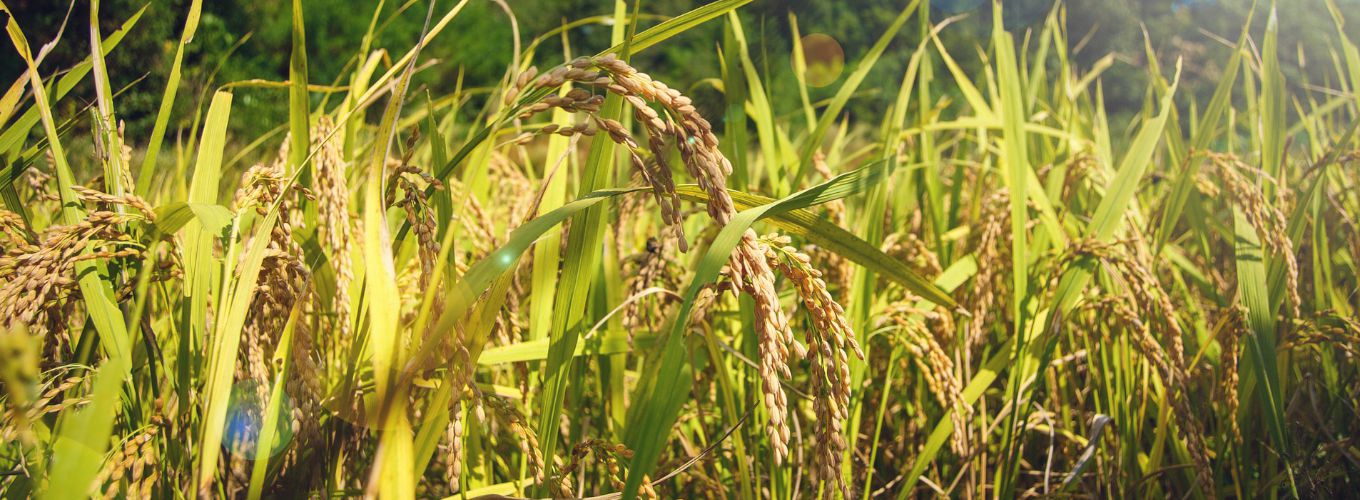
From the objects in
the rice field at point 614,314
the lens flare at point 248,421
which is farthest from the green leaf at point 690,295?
the lens flare at point 248,421

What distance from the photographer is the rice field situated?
65 centimetres

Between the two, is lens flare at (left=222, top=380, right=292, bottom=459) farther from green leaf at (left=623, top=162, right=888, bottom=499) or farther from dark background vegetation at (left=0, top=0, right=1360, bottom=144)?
dark background vegetation at (left=0, top=0, right=1360, bottom=144)

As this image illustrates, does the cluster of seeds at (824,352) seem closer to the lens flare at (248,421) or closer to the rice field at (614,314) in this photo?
the rice field at (614,314)

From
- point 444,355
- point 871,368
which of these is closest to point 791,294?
point 871,368

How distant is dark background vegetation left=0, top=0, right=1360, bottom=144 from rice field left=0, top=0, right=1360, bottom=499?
274 mm

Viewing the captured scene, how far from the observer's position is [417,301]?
116 centimetres

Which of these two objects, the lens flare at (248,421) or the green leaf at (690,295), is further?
the lens flare at (248,421)

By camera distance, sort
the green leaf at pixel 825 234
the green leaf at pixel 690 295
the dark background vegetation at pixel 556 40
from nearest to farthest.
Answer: the green leaf at pixel 690 295 → the green leaf at pixel 825 234 → the dark background vegetation at pixel 556 40

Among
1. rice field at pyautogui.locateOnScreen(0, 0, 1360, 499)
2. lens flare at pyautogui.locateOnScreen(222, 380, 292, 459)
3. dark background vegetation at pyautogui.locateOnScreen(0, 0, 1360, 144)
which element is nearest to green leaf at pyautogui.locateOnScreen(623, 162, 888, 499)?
rice field at pyautogui.locateOnScreen(0, 0, 1360, 499)

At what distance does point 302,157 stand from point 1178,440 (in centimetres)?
152

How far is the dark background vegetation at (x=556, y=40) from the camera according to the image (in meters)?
6.57

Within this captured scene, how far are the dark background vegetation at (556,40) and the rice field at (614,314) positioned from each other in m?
0.27

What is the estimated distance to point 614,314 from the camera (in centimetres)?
117

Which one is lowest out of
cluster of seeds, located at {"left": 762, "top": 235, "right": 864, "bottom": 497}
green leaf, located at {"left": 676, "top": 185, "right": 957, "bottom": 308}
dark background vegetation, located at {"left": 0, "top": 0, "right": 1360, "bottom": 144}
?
cluster of seeds, located at {"left": 762, "top": 235, "right": 864, "bottom": 497}
